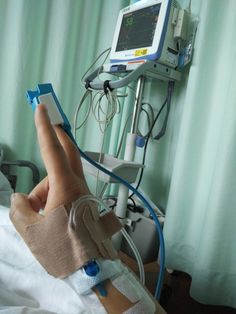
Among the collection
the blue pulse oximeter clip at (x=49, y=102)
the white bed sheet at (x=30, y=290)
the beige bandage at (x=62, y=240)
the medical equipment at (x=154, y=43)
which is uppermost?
the medical equipment at (x=154, y=43)

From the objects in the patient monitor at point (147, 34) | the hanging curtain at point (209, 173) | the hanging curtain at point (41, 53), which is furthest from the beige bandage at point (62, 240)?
the hanging curtain at point (41, 53)

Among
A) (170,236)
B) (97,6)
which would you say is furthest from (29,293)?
(97,6)

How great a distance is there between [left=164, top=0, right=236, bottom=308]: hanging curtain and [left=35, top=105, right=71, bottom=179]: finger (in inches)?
33.2

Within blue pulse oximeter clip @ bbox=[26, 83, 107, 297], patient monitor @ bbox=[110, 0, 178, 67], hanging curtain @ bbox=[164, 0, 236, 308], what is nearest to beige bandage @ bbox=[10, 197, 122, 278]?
blue pulse oximeter clip @ bbox=[26, 83, 107, 297]

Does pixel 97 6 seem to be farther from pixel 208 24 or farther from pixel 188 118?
pixel 188 118

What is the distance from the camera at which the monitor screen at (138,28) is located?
1.21m

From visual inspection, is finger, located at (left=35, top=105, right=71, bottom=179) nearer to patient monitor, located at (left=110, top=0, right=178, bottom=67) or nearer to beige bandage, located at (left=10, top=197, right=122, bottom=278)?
beige bandage, located at (left=10, top=197, right=122, bottom=278)

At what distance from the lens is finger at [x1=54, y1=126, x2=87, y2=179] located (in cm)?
38

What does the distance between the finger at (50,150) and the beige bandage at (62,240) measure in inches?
1.9

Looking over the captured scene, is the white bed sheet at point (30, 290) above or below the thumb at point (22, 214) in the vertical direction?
below

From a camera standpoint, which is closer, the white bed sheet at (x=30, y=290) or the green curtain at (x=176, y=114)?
the white bed sheet at (x=30, y=290)

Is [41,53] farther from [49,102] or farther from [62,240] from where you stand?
[62,240]

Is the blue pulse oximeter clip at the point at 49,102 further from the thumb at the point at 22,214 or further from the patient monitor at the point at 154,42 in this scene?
the patient monitor at the point at 154,42

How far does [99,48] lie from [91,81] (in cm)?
51
